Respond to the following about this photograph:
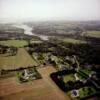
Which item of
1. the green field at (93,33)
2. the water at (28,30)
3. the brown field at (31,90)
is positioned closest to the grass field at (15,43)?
the water at (28,30)

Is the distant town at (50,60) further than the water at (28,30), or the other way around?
the water at (28,30)

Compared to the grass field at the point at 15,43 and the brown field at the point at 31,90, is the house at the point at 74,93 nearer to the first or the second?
the brown field at the point at 31,90

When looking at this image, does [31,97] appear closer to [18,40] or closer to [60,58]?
[60,58]

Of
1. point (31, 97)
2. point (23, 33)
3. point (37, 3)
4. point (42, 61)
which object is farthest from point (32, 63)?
point (37, 3)

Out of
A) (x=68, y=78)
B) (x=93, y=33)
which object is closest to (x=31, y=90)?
(x=68, y=78)

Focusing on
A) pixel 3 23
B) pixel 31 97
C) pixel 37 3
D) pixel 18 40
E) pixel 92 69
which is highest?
pixel 37 3

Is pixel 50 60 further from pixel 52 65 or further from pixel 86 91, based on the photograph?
pixel 86 91

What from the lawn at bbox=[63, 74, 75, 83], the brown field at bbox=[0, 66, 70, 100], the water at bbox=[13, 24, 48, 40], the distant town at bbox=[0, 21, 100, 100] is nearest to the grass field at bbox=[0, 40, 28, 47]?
the distant town at bbox=[0, 21, 100, 100]
